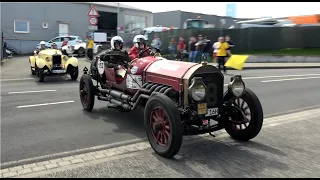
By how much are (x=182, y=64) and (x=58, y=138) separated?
2.61 m

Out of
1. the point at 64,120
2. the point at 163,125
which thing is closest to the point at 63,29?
the point at 64,120

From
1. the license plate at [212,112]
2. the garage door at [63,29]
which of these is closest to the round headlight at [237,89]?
A: the license plate at [212,112]

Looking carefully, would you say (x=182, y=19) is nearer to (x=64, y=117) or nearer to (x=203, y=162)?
(x=64, y=117)

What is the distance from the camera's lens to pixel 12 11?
29.0m

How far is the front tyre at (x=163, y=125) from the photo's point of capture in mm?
4672

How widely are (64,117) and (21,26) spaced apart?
2519 cm

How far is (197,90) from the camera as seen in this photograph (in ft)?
16.5

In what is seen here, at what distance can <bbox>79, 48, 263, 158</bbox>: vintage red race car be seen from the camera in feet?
16.3

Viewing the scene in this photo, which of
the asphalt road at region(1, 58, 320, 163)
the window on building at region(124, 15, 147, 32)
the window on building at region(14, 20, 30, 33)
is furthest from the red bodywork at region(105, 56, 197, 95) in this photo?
the window on building at region(124, 15, 147, 32)

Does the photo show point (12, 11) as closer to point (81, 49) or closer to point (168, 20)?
point (81, 49)

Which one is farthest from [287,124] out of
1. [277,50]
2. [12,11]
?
[12,11]

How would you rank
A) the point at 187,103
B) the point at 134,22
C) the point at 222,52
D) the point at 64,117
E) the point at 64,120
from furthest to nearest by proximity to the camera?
the point at 134,22 → the point at 222,52 → the point at 64,117 → the point at 64,120 → the point at 187,103

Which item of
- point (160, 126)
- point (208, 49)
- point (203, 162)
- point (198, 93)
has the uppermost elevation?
point (208, 49)

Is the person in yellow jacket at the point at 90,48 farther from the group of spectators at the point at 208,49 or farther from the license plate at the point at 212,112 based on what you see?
the license plate at the point at 212,112
